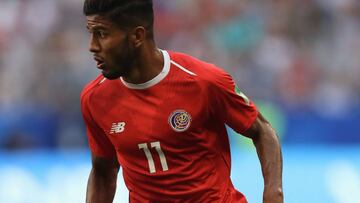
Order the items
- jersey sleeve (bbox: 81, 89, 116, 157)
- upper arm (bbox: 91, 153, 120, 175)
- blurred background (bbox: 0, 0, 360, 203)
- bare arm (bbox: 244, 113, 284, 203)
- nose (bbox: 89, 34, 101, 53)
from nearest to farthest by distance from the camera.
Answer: nose (bbox: 89, 34, 101, 53) → bare arm (bbox: 244, 113, 284, 203) → jersey sleeve (bbox: 81, 89, 116, 157) → upper arm (bbox: 91, 153, 120, 175) → blurred background (bbox: 0, 0, 360, 203)

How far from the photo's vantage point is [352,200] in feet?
28.7

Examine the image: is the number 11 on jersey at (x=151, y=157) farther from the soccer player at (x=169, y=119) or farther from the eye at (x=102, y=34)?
the eye at (x=102, y=34)

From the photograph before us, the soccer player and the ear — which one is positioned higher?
the ear

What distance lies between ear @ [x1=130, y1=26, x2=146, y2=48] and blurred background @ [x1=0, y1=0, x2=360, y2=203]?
16.1ft

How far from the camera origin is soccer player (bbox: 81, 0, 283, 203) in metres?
4.77

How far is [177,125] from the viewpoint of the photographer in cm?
482

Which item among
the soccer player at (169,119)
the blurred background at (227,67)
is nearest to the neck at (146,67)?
the soccer player at (169,119)

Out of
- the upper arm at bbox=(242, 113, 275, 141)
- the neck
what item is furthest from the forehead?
the upper arm at bbox=(242, 113, 275, 141)

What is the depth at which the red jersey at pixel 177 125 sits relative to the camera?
15.8 ft

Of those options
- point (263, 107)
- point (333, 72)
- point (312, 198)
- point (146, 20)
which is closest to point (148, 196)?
point (146, 20)

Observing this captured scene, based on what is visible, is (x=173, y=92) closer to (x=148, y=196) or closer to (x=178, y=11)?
(x=148, y=196)

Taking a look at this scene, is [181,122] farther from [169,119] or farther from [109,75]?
[109,75]

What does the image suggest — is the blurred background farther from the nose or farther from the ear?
the nose

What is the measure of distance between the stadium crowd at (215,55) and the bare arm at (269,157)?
657 cm
